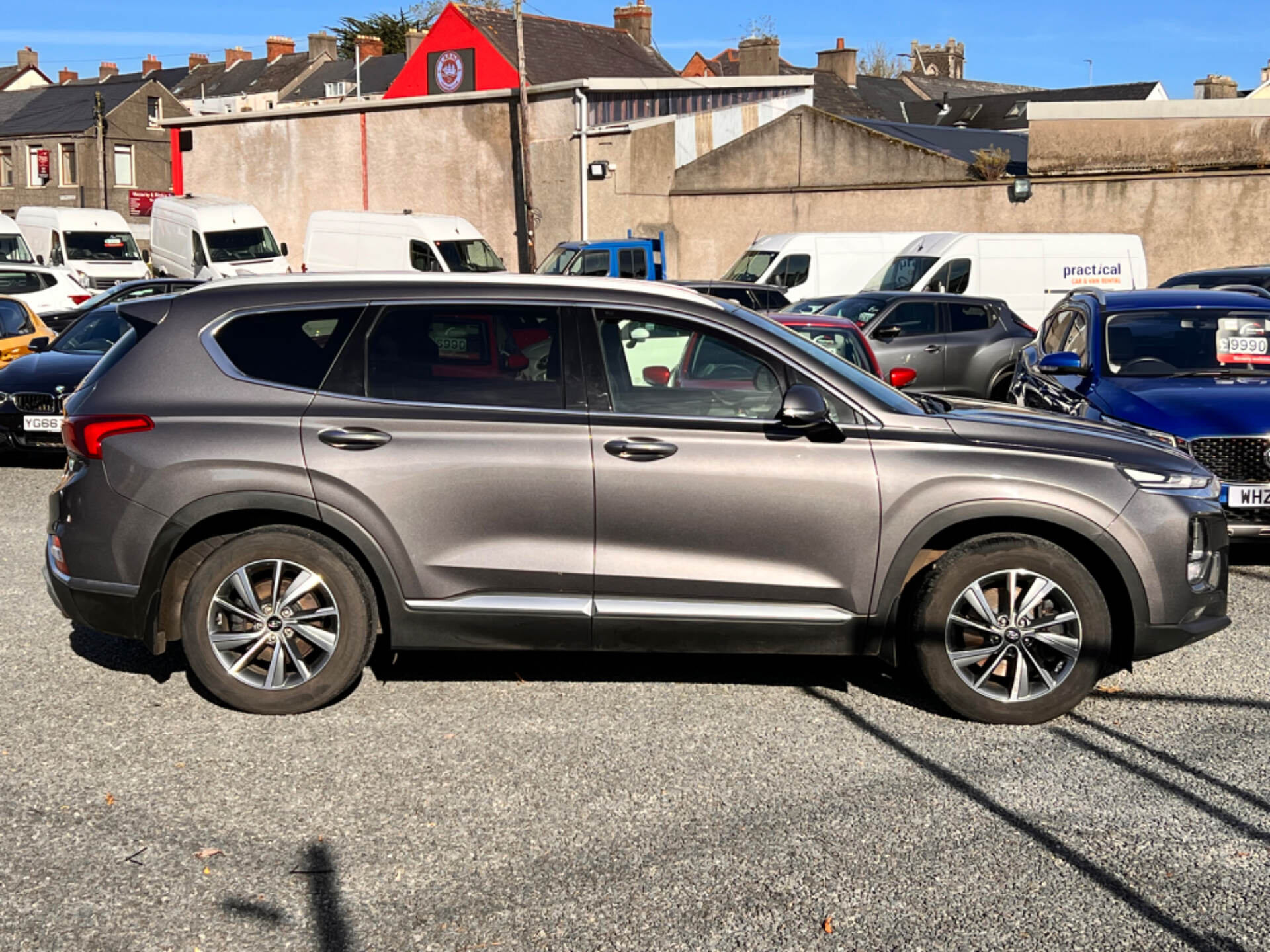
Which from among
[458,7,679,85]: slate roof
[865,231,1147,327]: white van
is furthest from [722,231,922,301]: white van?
[458,7,679,85]: slate roof

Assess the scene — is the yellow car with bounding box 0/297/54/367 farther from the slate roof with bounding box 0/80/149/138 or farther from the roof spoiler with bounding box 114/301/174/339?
the slate roof with bounding box 0/80/149/138

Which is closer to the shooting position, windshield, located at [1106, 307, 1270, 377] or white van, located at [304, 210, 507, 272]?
windshield, located at [1106, 307, 1270, 377]

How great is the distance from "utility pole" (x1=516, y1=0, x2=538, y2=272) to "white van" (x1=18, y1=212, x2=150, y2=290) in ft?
32.6

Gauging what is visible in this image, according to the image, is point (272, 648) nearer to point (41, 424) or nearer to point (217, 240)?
point (41, 424)

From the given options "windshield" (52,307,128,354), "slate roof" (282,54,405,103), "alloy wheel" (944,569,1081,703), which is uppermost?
"slate roof" (282,54,405,103)

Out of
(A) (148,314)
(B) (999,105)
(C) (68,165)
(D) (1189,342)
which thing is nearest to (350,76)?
(C) (68,165)

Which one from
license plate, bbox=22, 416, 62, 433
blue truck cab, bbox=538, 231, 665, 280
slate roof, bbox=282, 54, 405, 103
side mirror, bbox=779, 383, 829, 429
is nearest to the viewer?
side mirror, bbox=779, 383, 829, 429

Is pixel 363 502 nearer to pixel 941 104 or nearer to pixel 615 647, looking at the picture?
pixel 615 647

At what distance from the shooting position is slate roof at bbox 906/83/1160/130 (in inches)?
1982

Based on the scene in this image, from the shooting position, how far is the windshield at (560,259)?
25.6 metres

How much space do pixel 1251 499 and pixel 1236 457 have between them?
26 cm

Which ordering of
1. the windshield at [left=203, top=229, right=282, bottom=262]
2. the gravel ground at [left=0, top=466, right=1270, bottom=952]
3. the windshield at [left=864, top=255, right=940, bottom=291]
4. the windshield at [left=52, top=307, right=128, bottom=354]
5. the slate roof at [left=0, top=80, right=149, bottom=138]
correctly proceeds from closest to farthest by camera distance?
the gravel ground at [left=0, top=466, right=1270, bottom=952] < the windshield at [left=52, top=307, right=128, bottom=354] < the windshield at [left=864, top=255, right=940, bottom=291] < the windshield at [left=203, top=229, right=282, bottom=262] < the slate roof at [left=0, top=80, right=149, bottom=138]

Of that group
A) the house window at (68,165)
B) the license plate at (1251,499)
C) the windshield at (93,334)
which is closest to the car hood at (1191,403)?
the license plate at (1251,499)

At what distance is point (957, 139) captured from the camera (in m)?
35.4
